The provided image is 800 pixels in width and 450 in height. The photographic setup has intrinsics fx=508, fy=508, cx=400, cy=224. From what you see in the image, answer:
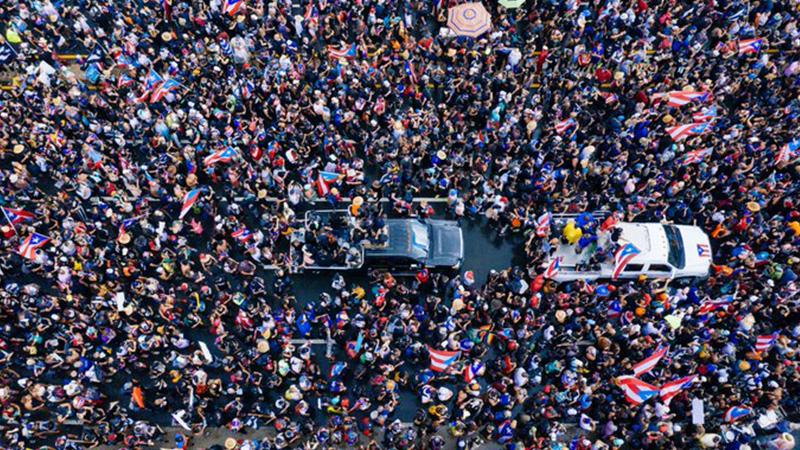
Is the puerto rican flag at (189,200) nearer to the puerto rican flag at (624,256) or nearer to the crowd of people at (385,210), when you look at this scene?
the crowd of people at (385,210)

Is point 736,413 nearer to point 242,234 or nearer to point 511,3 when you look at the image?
point 242,234

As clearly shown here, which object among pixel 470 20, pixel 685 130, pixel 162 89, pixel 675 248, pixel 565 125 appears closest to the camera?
pixel 675 248

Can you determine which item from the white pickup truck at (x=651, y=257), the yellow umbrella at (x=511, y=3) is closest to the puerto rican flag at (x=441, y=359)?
the white pickup truck at (x=651, y=257)

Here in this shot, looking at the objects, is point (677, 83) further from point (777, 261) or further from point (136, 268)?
point (136, 268)

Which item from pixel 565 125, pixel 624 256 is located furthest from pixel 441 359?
pixel 565 125

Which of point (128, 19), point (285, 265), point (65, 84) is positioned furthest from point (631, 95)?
point (65, 84)
